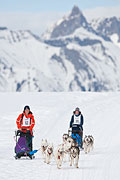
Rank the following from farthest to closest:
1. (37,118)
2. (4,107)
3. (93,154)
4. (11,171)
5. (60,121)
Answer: (4,107) < (37,118) < (60,121) < (93,154) < (11,171)

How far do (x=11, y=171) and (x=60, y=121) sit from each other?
1527 cm

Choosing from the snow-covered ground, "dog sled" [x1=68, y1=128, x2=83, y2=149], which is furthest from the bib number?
"dog sled" [x1=68, y1=128, x2=83, y2=149]

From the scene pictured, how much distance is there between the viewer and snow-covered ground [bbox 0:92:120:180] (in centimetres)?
1069

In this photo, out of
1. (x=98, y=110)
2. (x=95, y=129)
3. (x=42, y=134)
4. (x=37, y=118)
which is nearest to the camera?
(x=42, y=134)

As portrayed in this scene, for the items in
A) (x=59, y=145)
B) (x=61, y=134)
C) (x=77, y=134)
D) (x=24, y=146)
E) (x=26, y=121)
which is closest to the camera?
(x=59, y=145)

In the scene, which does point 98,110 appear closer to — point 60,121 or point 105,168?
point 60,121

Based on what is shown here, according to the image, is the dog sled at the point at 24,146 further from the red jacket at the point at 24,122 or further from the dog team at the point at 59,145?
the red jacket at the point at 24,122

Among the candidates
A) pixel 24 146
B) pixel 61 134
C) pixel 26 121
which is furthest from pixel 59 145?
pixel 61 134

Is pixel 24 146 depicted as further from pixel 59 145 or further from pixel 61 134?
pixel 61 134

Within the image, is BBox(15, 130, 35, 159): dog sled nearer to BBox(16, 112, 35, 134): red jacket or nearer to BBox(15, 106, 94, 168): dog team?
BBox(15, 106, 94, 168): dog team

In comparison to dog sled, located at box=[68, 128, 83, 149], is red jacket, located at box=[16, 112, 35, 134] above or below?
above

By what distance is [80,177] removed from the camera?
10.2 meters

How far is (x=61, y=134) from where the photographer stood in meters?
20.7

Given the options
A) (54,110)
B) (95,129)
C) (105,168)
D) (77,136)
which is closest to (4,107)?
(54,110)
